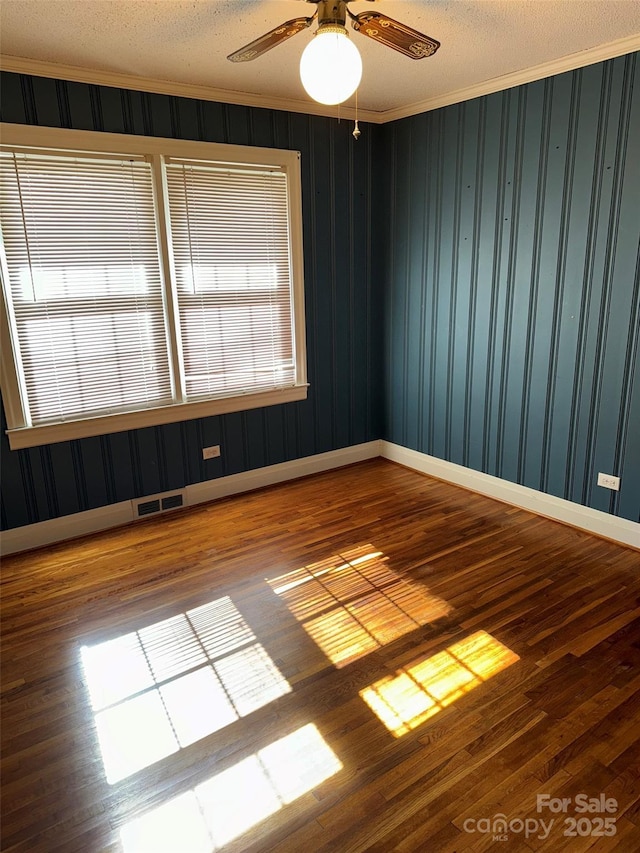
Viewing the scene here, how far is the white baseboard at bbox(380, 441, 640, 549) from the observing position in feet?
10.8

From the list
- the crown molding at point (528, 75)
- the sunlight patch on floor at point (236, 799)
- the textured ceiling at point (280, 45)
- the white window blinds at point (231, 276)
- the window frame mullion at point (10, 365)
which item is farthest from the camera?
the white window blinds at point (231, 276)

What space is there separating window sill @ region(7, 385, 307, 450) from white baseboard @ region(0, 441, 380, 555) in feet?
1.63

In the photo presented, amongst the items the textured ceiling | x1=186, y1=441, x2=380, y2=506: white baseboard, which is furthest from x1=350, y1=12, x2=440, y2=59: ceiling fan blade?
x1=186, y1=441, x2=380, y2=506: white baseboard

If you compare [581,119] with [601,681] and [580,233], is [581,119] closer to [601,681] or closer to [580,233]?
[580,233]

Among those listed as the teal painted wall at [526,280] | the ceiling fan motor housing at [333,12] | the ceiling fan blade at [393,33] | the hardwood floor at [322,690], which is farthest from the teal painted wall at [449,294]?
the ceiling fan motor housing at [333,12]

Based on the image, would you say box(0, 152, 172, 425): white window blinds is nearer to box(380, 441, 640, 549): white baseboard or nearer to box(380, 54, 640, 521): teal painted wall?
box(380, 54, 640, 521): teal painted wall

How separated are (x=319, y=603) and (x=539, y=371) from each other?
6.54 ft

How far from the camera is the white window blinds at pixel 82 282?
10.1 ft

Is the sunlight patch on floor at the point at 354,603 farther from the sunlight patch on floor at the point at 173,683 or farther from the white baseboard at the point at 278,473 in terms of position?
the white baseboard at the point at 278,473

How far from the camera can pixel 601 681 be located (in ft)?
7.20

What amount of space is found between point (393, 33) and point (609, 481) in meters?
2.57

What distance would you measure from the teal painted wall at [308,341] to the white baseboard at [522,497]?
1.53 feet

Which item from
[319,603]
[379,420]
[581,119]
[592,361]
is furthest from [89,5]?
[379,420]

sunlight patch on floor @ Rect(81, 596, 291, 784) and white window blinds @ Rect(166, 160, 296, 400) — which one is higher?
white window blinds @ Rect(166, 160, 296, 400)
